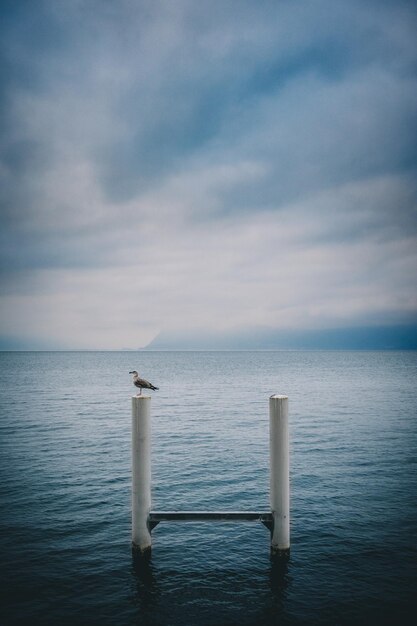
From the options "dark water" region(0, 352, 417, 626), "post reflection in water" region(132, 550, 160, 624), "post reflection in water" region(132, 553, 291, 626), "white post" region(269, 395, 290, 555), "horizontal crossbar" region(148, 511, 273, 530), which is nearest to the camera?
"post reflection in water" region(132, 553, 291, 626)

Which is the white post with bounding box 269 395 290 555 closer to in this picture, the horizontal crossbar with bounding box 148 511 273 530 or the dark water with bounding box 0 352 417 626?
the horizontal crossbar with bounding box 148 511 273 530

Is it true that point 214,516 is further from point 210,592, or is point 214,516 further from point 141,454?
point 141,454

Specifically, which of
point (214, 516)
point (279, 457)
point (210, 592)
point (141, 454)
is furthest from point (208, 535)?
point (279, 457)

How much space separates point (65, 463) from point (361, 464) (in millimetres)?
12948

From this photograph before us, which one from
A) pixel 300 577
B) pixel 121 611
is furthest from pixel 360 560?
pixel 121 611

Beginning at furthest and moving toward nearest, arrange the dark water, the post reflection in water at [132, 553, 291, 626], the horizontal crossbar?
the horizontal crossbar → the dark water → the post reflection in water at [132, 553, 291, 626]

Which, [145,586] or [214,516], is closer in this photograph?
[214,516]

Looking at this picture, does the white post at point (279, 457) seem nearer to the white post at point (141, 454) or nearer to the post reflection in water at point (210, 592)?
the post reflection in water at point (210, 592)

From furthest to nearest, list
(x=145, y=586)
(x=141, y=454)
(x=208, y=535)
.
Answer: (x=208, y=535) < (x=145, y=586) < (x=141, y=454)

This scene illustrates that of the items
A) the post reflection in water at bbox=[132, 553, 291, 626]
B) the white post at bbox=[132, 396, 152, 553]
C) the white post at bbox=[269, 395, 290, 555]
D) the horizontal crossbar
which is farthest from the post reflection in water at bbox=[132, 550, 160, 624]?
the white post at bbox=[269, 395, 290, 555]

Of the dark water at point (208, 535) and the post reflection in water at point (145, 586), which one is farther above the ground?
the post reflection in water at point (145, 586)

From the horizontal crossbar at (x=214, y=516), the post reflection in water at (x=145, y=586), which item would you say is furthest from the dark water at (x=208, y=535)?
the horizontal crossbar at (x=214, y=516)

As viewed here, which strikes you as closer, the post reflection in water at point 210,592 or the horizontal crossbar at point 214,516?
the post reflection in water at point 210,592

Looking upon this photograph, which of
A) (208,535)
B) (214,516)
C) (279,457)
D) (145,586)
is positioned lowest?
(208,535)
